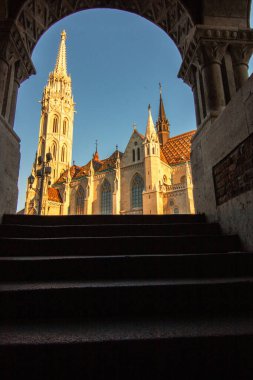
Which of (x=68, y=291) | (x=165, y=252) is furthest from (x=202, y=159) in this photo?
(x=68, y=291)

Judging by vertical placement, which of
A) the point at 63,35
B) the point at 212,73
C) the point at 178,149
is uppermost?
the point at 63,35

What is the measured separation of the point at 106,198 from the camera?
3525 centimetres

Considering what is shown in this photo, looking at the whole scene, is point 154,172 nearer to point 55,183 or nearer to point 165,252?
point 55,183

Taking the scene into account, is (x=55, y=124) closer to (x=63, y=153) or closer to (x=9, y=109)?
(x=63, y=153)

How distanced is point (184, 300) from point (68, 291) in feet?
2.82

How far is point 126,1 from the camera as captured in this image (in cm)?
503

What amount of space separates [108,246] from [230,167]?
1.88 m

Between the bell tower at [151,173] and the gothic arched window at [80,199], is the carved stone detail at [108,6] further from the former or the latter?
the gothic arched window at [80,199]

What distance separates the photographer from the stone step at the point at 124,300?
5.38ft

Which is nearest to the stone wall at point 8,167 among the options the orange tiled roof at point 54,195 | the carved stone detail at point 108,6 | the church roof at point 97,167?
the carved stone detail at point 108,6

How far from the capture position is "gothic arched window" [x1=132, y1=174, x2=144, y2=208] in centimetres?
3135

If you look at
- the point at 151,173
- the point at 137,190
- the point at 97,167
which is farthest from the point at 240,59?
the point at 97,167

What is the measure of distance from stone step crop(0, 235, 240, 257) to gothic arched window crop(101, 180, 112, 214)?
31371 mm

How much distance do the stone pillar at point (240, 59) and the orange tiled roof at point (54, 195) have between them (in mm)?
37435
